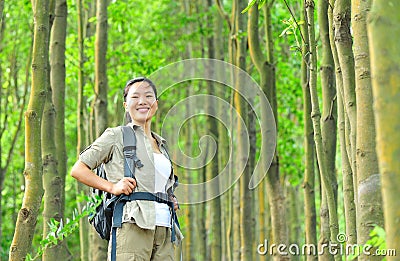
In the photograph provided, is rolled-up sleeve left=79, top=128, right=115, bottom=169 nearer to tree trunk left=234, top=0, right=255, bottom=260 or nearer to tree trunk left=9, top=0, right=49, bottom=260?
tree trunk left=9, top=0, right=49, bottom=260

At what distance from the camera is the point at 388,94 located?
2.92 m

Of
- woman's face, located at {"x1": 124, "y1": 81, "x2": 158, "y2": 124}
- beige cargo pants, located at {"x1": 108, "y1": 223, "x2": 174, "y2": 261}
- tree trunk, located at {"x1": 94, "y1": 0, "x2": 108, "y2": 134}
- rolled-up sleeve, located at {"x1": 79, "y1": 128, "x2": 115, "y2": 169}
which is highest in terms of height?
tree trunk, located at {"x1": 94, "y1": 0, "x2": 108, "y2": 134}

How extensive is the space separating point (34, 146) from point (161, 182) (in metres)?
1.52

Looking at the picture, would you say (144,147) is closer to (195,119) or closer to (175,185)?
(175,185)

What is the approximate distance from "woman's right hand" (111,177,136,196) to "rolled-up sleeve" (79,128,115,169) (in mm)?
282

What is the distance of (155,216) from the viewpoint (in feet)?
18.3

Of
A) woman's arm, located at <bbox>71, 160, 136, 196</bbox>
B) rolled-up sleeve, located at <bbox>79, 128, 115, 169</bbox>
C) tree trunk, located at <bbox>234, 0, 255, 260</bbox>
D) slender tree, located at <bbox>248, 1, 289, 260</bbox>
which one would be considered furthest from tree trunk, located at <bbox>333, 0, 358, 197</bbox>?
tree trunk, located at <bbox>234, 0, 255, 260</bbox>

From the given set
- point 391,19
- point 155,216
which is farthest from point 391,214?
point 155,216

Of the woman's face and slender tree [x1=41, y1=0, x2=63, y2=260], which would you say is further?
slender tree [x1=41, y1=0, x2=63, y2=260]

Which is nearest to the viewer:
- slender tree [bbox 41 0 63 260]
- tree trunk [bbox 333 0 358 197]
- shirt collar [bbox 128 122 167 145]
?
tree trunk [bbox 333 0 358 197]

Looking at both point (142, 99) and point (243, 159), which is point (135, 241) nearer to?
point (142, 99)

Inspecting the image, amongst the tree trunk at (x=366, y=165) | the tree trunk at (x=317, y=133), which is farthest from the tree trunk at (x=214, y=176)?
the tree trunk at (x=366, y=165)

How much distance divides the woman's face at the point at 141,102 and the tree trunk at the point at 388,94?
122 inches

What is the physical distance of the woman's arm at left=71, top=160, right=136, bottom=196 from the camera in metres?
5.50
